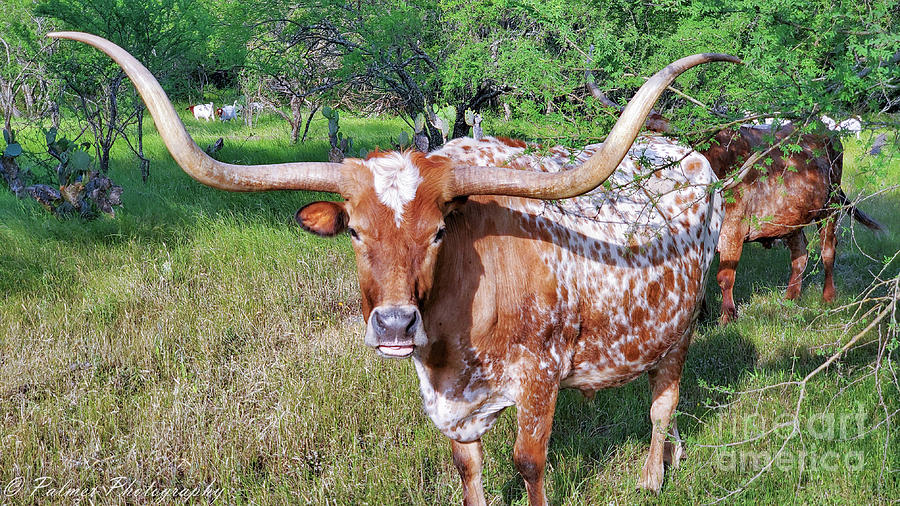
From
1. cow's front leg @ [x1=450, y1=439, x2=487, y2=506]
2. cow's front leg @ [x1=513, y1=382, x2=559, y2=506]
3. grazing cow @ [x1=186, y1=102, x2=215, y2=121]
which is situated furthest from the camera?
grazing cow @ [x1=186, y1=102, x2=215, y2=121]

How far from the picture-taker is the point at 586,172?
2.52 metres

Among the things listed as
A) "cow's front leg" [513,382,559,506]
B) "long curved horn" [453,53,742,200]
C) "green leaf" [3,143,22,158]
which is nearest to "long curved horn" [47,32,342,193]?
"long curved horn" [453,53,742,200]

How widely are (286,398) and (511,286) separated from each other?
192 centimetres

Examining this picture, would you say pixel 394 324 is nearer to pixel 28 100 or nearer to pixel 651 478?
pixel 651 478

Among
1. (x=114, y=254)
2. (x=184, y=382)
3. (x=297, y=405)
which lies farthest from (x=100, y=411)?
(x=114, y=254)

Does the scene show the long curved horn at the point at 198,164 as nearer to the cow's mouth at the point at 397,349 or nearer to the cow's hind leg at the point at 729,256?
the cow's mouth at the point at 397,349

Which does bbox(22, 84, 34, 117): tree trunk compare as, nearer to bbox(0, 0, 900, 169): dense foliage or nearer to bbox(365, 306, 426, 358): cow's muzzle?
bbox(0, 0, 900, 169): dense foliage

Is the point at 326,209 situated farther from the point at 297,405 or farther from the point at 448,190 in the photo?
the point at 297,405

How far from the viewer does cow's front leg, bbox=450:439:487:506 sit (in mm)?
3297

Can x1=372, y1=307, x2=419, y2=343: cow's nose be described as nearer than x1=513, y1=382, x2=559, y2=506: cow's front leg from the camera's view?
Yes

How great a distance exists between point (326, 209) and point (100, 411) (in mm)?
2243

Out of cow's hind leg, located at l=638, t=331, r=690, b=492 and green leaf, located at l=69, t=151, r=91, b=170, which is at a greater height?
green leaf, located at l=69, t=151, r=91, b=170

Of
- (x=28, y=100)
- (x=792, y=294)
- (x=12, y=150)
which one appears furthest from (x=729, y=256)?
(x=28, y=100)

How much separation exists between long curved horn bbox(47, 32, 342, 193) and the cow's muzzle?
566 millimetres
